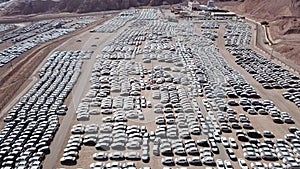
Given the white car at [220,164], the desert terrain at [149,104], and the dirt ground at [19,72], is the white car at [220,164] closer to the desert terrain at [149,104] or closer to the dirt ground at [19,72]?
the desert terrain at [149,104]

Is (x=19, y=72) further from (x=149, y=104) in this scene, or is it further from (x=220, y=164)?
(x=220, y=164)

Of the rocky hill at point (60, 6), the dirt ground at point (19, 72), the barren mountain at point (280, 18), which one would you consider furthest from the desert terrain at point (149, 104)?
the rocky hill at point (60, 6)

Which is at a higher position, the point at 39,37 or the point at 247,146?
the point at 39,37

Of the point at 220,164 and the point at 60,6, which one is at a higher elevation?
the point at 60,6

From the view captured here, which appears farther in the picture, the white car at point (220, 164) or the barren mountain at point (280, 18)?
the barren mountain at point (280, 18)

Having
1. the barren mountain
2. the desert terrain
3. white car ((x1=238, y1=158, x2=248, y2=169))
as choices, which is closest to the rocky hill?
the barren mountain

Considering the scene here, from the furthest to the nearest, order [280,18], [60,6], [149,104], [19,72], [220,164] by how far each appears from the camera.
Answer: [60,6] → [280,18] → [19,72] → [149,104] → [220,164]

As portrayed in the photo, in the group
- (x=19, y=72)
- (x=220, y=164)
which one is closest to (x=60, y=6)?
(x=19, y=72)

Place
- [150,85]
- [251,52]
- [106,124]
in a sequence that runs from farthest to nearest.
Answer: [251,52] → [150,85] → [106,124]

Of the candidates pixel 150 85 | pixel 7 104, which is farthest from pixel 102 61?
pixel 7 104

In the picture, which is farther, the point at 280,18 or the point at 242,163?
the point at 280,18

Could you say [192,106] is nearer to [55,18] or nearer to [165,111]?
[165,111]
